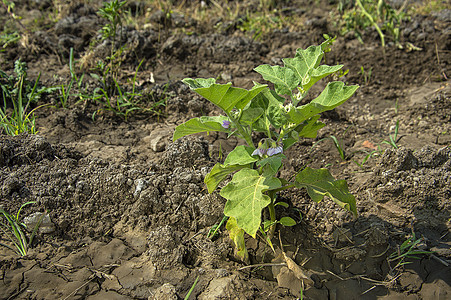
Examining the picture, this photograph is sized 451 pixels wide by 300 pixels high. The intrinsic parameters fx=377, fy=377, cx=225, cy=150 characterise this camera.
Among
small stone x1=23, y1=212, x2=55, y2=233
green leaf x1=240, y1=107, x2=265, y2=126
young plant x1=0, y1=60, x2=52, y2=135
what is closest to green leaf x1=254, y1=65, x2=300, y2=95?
green leaf x1=240, y1=107, x2=265, y2=126

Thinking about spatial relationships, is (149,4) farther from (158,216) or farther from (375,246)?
(375,246)

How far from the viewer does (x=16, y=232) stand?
2244 mm

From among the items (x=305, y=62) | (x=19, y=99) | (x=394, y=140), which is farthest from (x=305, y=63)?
(x=19, y=99)

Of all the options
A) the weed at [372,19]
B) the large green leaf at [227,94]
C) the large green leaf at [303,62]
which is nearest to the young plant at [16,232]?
the large green leaf at [227,94]

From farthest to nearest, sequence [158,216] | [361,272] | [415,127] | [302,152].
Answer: [415,127] → [302,152] → [158,216] → [361,272]

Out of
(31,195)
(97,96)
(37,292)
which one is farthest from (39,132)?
(37,292)

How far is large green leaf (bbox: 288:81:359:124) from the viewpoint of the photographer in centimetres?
181

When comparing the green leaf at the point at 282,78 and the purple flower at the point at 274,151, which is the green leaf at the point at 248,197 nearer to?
the purple flower at the point at 274,151

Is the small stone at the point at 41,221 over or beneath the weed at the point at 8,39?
beneath

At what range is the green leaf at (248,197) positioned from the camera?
1814 millimetres

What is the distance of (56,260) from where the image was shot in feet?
7.21

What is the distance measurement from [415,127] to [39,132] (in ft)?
10.4

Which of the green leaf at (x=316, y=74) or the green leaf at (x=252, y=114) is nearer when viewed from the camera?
the green leaf at (x=316, y=74)

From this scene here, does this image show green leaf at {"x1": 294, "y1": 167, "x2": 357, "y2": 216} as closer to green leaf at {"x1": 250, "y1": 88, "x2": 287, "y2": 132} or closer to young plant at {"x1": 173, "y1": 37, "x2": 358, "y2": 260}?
young plant at {"x1": 173, "y1": 37, "x2": 358, "y2": 260}
